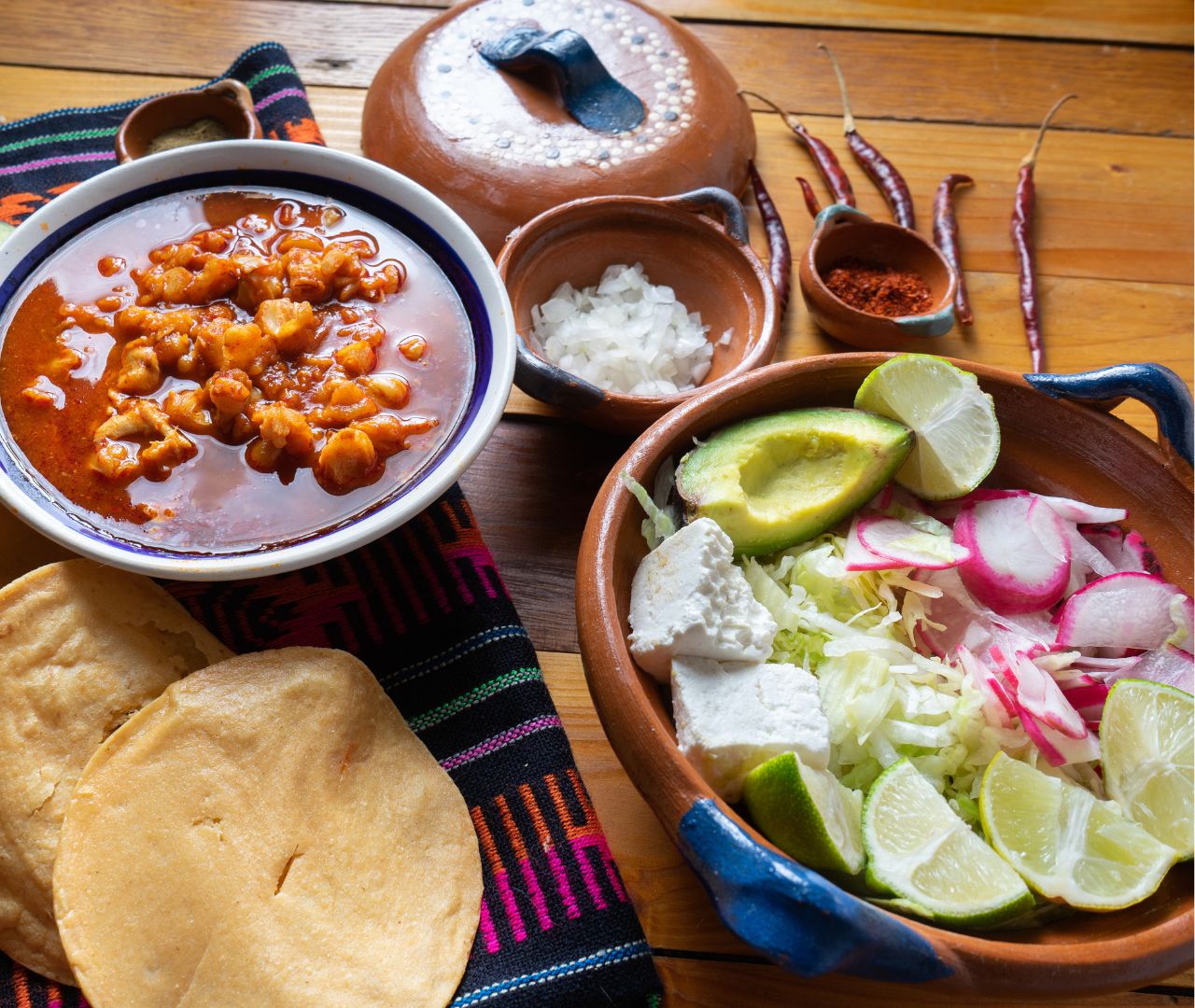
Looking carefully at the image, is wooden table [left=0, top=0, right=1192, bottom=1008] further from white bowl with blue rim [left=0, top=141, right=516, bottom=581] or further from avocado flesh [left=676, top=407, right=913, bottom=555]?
avocado flesh [left=676, top=407, right=913, bottom=555]

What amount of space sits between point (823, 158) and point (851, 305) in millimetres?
561

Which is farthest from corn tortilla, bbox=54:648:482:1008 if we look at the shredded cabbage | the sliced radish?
the sliced radish

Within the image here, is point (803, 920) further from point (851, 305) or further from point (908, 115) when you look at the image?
point (908, 115)

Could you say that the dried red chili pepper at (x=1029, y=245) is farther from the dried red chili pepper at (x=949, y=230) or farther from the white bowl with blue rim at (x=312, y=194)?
the white bowl with blue rim at (x=312, y=194)

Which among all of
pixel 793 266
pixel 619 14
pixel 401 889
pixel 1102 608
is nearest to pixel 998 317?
pixel 793 266

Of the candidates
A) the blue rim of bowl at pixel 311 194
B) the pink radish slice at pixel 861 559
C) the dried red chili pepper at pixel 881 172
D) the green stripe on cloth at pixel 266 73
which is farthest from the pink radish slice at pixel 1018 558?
the green stripe on cloth at pixel 266 73

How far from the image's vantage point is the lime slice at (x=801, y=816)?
1.41m

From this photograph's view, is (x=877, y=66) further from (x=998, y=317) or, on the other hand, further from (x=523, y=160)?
(x=523, y=160)

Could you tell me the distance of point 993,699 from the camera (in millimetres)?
1678

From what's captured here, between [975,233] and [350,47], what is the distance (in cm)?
180

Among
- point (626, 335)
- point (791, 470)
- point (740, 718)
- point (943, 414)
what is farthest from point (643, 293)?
point (740, 718)

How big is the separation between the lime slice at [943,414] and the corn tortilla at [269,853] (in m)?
1.01

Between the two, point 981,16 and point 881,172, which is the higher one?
point 981,16

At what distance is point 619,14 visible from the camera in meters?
2.74
